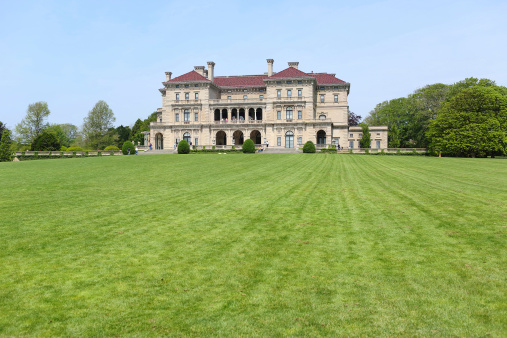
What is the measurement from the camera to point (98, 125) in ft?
321

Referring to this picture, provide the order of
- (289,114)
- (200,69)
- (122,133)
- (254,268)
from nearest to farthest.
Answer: (254,268) → (289,114) → (200,69) → (122,133)

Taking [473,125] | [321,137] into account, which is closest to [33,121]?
[321,137]

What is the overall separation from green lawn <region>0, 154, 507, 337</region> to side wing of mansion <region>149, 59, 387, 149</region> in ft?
→ 203

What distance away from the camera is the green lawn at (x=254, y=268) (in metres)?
4.99

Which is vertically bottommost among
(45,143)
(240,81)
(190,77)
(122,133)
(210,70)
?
(45,143)

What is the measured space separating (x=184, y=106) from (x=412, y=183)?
65.1m

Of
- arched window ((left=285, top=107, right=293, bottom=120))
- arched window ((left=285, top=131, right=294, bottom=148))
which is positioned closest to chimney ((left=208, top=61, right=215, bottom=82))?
arched window ((left=285, top=107, right=293, bottom=120))

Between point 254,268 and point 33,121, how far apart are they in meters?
105

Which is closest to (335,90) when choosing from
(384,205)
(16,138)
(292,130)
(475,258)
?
(292,130)

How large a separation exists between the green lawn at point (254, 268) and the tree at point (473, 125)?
4932 cm

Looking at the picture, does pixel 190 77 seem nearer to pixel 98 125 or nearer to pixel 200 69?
pixel 200 69

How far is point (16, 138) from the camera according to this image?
320 feet

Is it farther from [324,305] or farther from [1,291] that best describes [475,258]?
→ [1,291]

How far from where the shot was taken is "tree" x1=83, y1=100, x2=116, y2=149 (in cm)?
9719
